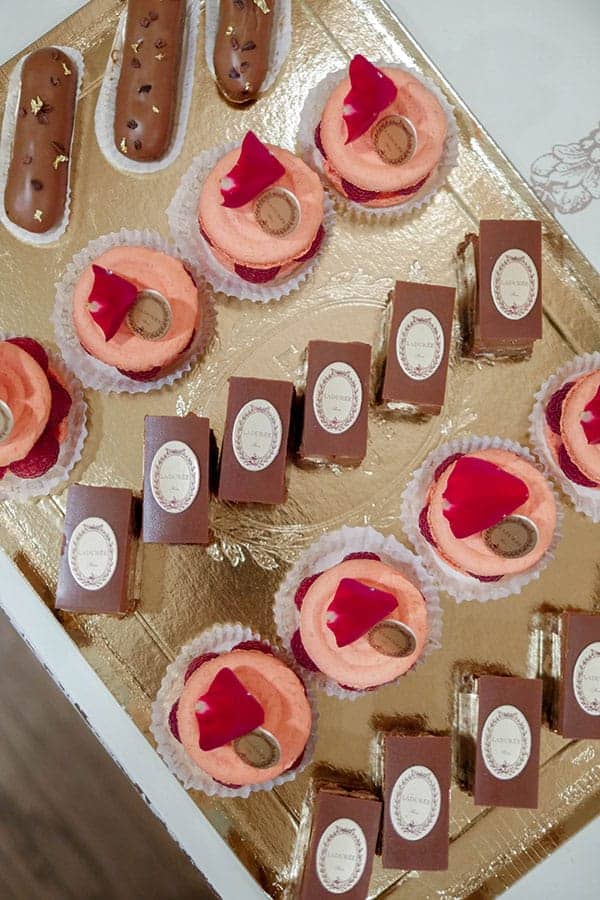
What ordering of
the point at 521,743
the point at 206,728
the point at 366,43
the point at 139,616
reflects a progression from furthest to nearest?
the point at 366,43 < the point at 139,616 < the point at 521,743 < the point at 206,728

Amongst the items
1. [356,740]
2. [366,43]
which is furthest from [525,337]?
[356,740]

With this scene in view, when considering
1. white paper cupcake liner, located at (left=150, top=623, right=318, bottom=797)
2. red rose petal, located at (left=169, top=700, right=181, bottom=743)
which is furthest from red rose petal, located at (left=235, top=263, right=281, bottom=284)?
red rose petal, located at (left=169, top=700, right=181, bottom=743)

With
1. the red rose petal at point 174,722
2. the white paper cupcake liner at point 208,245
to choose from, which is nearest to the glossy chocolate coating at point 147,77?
the white paper cupcake liner at point 208,245

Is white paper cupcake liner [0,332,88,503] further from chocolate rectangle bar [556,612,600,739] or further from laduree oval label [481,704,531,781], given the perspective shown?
chocolate rectangle bar [556,612,600,739]

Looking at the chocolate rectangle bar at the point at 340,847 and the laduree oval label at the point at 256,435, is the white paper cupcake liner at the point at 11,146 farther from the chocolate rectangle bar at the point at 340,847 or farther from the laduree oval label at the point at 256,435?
the chocolate rectangle bar at the point at 340,847

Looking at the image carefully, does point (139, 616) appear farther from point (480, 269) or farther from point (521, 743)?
point (480, 269)
